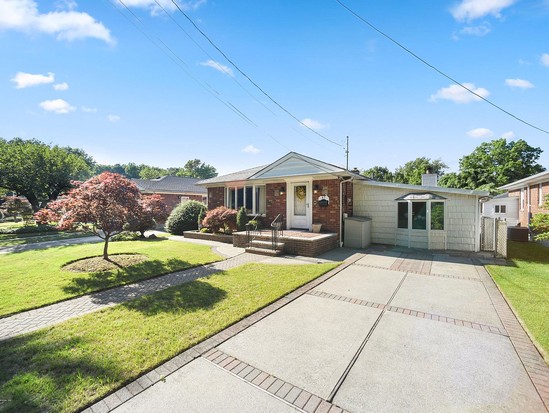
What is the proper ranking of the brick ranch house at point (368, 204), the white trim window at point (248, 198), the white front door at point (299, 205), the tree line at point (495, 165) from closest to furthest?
1. the brick ranch house at point (368, 204)
2. the white front door at point (299, 205)
3. the white trim window at point (248, 198)
4. the tree line at point (495, 165)

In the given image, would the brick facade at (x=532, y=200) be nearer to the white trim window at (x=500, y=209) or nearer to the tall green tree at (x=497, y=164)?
the white trim window at (x=500, y=209)

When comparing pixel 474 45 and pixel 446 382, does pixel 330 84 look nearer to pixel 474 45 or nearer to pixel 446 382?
pixel 474 45

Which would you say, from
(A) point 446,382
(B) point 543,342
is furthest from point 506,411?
(B) point 543,342

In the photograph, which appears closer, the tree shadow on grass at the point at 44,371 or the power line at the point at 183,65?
the tree shadow on grass at the point at 44,371

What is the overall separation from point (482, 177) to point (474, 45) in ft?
119

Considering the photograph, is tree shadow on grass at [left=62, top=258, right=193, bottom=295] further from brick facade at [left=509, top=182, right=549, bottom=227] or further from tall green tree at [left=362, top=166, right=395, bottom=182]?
tall green tree at [left=362, top=166, right=395, bottom=182]

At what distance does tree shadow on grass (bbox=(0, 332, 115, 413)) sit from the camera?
250cm

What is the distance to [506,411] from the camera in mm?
2426

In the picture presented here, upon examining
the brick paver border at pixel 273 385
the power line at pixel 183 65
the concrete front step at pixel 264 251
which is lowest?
the brick paver border at pixel 273 385

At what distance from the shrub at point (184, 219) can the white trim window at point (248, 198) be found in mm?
2212

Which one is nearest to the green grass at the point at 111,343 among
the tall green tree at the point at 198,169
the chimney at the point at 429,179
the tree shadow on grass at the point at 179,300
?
the tree shadow on grass at the point at 179,300

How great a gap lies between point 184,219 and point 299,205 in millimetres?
8140

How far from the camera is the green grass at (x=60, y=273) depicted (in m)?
5.34

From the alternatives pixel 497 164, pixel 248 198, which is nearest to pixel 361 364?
pixel 248 198
